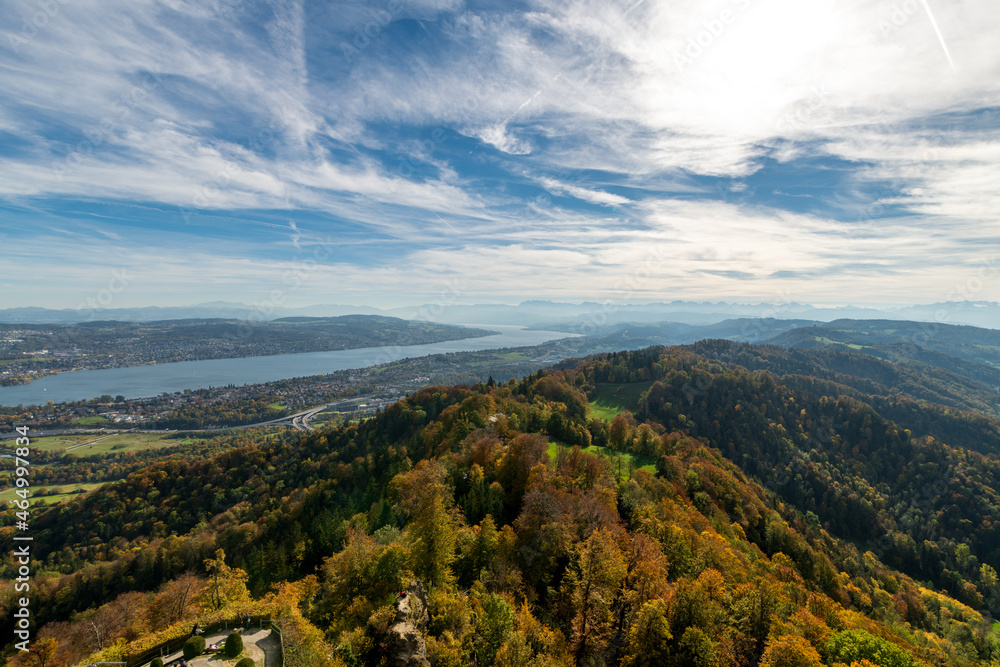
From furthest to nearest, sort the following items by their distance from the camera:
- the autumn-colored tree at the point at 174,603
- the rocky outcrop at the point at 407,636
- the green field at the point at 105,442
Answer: the green field at the point at 105,442, the autumn-colored tree at the point at 174,603, the rocky outcrop at the point at 407,636

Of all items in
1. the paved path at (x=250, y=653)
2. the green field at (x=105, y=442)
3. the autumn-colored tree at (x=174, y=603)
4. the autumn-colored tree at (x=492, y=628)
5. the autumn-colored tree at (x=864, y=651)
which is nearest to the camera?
the paved path at (x=250, y=653)

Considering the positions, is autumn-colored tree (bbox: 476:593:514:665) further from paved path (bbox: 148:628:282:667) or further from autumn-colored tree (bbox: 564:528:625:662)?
paved path (bbox: 148:628:282:667)

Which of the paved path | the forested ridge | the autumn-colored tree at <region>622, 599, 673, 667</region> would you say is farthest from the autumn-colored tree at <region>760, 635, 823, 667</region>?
the paved path

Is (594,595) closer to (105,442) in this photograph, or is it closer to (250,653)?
(250,653)

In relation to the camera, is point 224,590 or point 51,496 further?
point 51,496

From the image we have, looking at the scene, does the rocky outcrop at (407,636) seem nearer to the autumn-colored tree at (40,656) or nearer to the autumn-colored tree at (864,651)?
the autumn-colored tree at (864,651)

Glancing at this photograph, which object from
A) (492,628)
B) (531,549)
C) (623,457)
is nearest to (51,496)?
(531,549)

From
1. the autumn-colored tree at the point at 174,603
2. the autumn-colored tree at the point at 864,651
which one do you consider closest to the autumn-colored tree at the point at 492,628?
the autumn-colored tree at the point at 864,651
